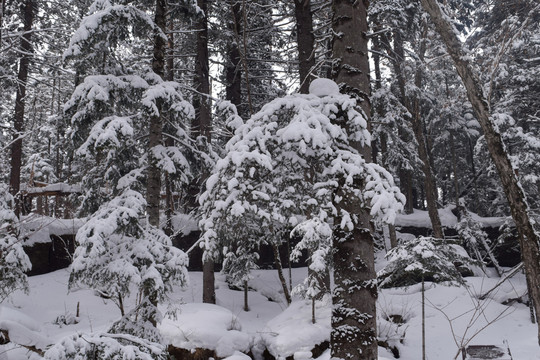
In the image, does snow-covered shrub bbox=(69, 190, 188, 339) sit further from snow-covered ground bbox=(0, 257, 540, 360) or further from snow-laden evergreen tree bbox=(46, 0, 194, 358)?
snow-covered ground bbox=(0, 257, 540, 360)

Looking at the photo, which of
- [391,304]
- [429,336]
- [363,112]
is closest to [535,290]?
[363,112]

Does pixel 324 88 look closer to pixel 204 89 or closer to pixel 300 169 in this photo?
pixel 300 169

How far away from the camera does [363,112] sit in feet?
13.0

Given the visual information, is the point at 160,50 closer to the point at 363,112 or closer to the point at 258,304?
the point at 363,112

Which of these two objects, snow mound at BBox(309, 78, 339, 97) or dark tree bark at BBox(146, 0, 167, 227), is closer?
snow mound at BBox(309, 78, 339, 97)

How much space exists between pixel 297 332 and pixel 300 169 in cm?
671

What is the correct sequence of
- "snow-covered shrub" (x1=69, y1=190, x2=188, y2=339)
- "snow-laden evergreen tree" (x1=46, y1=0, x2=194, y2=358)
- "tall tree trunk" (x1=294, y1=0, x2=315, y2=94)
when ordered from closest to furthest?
"snow-covered shrub" (x1=69, y1=190, x2=188, y2=339) < "snow-laden evergreen tree" (x1=46, y1=0, x2=194, y2=358) < "tall tree trunk" (x1=294, y1=0, x2=315, y2=94)

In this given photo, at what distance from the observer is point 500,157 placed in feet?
11.9

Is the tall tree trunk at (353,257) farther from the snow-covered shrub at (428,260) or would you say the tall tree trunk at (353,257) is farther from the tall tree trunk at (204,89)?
the tall tree trunk at (204,89)

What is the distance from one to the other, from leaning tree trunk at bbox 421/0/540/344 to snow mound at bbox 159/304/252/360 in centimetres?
633

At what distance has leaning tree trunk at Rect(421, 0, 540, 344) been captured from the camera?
11.5ft

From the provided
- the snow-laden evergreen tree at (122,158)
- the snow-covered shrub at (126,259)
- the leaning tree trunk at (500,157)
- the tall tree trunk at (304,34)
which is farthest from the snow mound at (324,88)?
the tall tree trunk at (304,34)

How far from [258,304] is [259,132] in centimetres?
1210

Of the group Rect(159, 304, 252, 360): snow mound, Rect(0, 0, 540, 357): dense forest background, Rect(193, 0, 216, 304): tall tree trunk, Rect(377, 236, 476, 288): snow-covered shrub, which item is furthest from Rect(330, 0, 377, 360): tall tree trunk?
Rect(193, 0, 216, 304): tall tree trunk
